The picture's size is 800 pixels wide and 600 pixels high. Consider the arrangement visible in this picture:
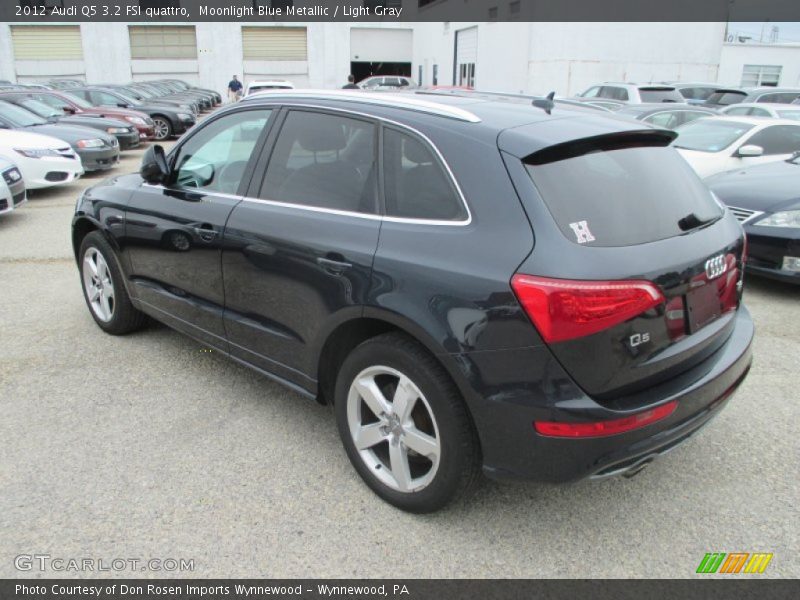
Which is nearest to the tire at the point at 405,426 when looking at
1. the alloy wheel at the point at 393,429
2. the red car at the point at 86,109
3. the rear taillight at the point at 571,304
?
the alloy wheel at the point at 393,429

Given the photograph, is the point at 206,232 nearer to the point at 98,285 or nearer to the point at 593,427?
the point at 98,285

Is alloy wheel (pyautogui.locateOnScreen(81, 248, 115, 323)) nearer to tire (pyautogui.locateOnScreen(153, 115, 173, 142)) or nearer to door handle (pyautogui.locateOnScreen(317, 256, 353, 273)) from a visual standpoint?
door handle (pyautogui.locateOnScreen(317, 256, 353, 273))

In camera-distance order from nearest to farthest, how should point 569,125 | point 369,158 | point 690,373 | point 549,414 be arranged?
point 549,414 < point 690,373 < point 569,125 < point 369,158

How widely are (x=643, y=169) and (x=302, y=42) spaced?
4727cm

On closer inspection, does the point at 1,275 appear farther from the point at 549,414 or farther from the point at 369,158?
the point at 549,414

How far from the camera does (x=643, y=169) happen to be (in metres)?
2.66

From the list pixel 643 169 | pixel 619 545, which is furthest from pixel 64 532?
pixel 643 169

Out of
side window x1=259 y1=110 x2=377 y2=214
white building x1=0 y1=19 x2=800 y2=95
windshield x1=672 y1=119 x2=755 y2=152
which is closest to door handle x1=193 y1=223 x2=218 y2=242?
side window x1=259 y1=110 x2=377 y2=214

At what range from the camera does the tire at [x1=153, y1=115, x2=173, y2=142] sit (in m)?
18.9

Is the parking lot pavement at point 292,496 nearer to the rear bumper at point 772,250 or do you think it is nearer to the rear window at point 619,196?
the rear window at point 619,196

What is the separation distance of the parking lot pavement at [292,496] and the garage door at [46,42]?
4787cm

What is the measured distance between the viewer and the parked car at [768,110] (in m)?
11.1

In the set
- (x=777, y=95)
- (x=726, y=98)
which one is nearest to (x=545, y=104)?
(x=726, y=98)
